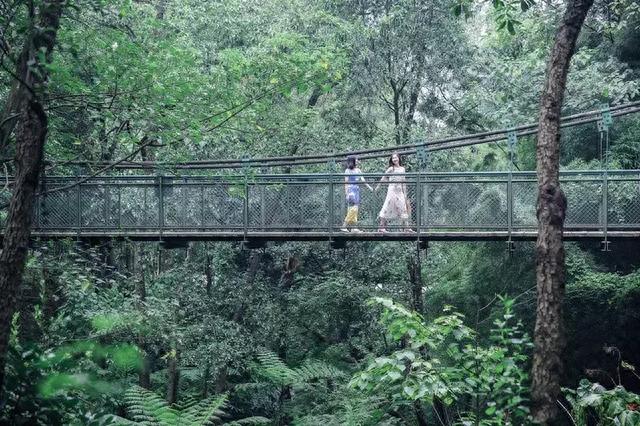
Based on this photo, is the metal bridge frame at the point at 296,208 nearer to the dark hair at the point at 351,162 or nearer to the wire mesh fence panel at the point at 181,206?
the wire mesh fence panel at the point at 181,206

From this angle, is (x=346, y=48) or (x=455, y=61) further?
(x=455, y=61)

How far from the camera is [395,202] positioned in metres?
9.84

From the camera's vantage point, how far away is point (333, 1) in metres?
13.3

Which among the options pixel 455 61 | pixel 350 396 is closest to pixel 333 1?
pixel 455 61

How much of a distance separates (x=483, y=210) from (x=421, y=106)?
4940mm

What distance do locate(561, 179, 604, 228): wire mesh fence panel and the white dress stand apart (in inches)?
72.8

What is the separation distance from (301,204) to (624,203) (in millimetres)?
3730

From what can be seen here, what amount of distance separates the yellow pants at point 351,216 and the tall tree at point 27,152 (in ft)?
17.6

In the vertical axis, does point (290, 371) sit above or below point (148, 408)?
below

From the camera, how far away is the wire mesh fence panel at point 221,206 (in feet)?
32.4

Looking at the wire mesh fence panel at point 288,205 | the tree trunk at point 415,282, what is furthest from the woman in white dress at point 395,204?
the tree trunk at point 415,282

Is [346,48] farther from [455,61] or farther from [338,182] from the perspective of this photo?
[338,182]

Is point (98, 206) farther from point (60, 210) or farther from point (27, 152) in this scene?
point (27, 152)

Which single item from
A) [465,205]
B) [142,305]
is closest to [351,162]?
[465,205]
